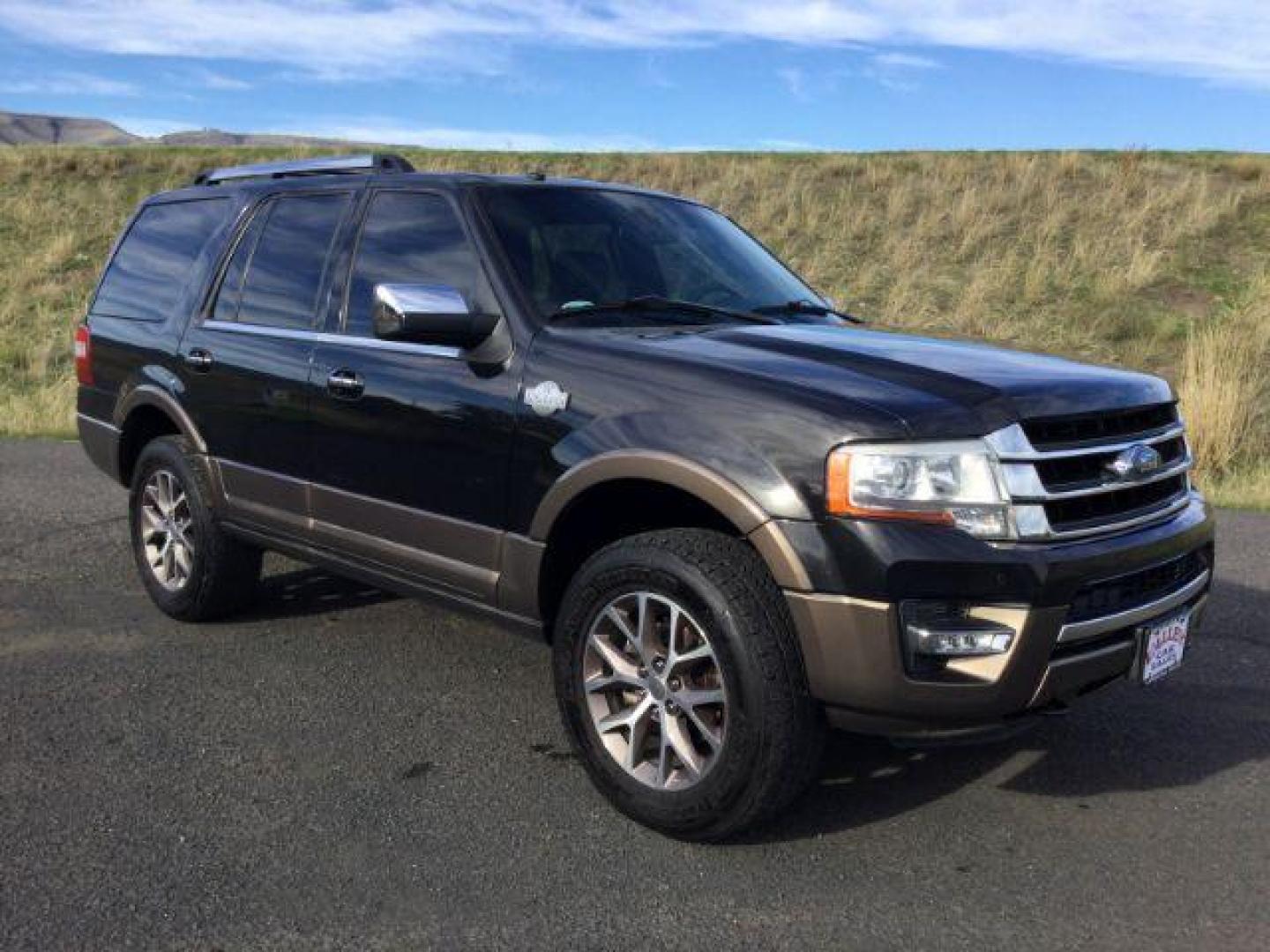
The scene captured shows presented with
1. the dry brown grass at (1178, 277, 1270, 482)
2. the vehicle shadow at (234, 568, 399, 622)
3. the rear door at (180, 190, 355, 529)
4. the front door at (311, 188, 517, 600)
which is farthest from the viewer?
the dry brown grass at (1178, 277, 1270, 482)

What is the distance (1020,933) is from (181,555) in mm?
3984

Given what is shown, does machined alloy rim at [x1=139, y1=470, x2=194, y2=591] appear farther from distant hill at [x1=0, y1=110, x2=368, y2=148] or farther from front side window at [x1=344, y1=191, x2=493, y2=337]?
distant hill at [x1=0, y1=110, x2=368, y2=148]

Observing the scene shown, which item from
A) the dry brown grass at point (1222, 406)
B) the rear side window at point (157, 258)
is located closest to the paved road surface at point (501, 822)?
the rear side window at point (157, 258)

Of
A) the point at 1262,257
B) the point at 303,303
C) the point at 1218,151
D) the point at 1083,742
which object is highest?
the point at 1218,151

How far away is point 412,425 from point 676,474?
122cm

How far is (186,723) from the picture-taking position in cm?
433

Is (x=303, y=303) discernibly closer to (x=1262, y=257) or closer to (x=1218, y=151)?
(x=1262, y=257)

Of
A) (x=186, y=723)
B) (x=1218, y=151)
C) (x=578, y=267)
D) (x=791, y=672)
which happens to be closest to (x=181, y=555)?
(x=186, y=723)

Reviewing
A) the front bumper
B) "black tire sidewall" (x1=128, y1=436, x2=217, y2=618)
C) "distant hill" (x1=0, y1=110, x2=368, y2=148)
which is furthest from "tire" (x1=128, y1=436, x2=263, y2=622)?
"distant hill" (x1=0, y1=110, x2=368, y2=148)

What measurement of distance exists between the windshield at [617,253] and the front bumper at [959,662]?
1.50 m

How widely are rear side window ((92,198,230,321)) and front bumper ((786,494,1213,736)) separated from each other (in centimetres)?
369

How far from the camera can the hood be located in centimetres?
322

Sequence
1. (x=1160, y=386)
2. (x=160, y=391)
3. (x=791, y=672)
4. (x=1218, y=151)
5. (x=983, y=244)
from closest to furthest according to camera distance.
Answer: (x=791, y=672) < (x=1160, y=386) < (x=160, y=391) < (x=983, y=244) < (x=1218, y=151)

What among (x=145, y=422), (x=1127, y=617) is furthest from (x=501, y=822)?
(x=145, y=422)
